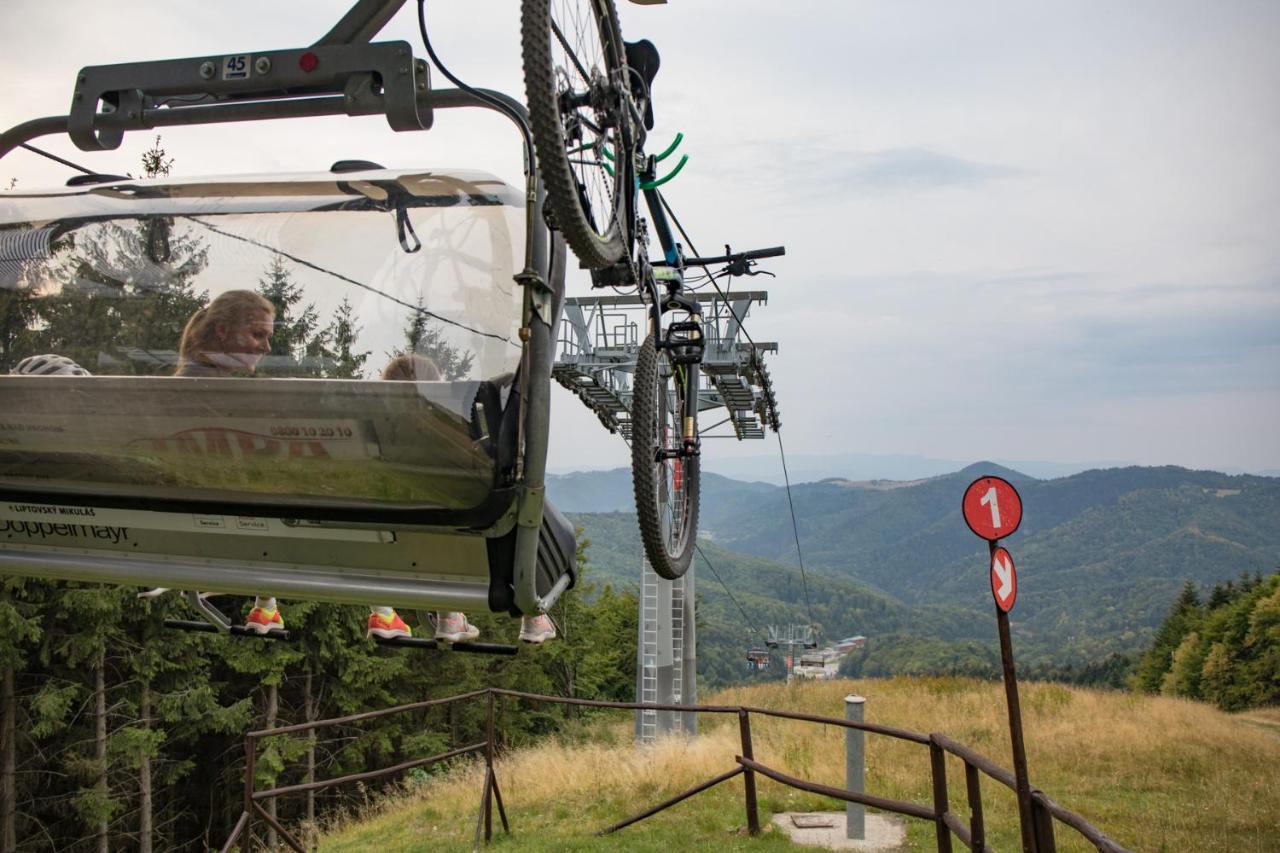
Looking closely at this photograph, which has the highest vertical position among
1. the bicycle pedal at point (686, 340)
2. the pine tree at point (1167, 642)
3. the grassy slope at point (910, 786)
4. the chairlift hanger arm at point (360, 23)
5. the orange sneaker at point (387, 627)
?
the chairlift hanger arm at point (360, 23)

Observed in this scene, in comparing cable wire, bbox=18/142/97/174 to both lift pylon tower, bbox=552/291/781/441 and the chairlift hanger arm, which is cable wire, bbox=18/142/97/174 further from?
lift pylon tower, bbox=552/291/781/441

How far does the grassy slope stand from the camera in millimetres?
8500

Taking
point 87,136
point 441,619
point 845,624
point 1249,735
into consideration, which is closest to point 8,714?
point 441,619

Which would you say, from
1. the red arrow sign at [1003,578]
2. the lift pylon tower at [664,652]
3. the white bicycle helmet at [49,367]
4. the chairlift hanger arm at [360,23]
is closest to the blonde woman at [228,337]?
the white bicycle helmet at [49,367]

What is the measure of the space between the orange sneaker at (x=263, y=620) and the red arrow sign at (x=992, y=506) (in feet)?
11.7

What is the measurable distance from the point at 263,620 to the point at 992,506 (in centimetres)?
383

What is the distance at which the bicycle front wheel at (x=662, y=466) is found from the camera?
5.62m

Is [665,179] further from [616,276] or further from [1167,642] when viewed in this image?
[1167,642]

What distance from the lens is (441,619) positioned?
16.6 ft

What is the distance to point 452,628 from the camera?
5004 millimetres

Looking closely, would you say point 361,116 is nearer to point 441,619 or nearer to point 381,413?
point 381,413

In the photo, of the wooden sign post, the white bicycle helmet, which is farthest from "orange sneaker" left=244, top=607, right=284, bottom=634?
the wooden sign post

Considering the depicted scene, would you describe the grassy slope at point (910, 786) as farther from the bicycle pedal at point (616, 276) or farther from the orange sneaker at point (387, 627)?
the bicycle pedal at point (616, 276)

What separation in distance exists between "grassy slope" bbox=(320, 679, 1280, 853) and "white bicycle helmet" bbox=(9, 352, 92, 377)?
6.56 m
